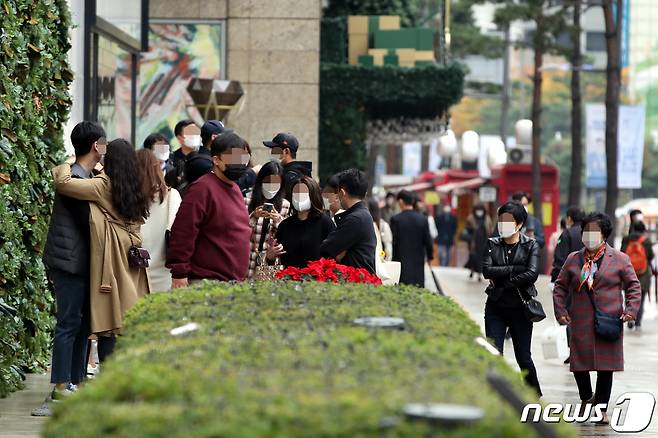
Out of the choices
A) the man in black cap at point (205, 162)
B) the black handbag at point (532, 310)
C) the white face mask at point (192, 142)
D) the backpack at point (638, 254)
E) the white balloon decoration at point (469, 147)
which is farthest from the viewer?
the white balloon decoration at point (469, 147)

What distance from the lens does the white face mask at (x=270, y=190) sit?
1109cm

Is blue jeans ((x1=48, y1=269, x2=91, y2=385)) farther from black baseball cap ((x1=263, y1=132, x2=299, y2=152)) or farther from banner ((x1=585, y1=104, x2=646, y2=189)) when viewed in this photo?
banner ((x1=585, y1=104, x2=646, y2=189))

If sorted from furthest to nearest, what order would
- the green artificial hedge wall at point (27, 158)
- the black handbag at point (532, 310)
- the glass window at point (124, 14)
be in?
the glass window at point (124, 14), the black handbag at point (532, 310), the green artificial hedge wall at point (27, 158)

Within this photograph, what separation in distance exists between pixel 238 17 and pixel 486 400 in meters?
18.9

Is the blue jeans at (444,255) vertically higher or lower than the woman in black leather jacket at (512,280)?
lower

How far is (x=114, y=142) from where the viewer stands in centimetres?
972

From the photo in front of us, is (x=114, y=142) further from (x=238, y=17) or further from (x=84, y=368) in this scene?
(x=238, y=17)

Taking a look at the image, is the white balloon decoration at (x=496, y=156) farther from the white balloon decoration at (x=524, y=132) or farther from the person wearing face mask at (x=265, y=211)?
the person wearing face mask at (x=265, y=211)

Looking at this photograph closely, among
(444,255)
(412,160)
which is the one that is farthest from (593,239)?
(412,160)

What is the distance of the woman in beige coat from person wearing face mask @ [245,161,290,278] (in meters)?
1.43

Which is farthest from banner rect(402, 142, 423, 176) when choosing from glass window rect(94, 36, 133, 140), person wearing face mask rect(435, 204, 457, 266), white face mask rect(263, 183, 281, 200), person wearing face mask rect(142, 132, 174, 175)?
white face mask rect(263, 183, 281, 200)

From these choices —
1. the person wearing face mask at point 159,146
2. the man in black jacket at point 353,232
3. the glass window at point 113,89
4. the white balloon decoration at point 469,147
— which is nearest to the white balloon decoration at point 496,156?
the white balloon decoration at point 469,147

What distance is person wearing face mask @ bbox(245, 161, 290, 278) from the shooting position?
36.1ft

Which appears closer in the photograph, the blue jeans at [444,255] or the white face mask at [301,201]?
the white face mask at [301,201]
